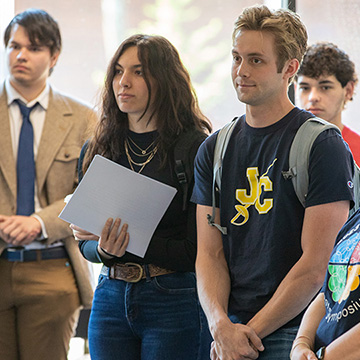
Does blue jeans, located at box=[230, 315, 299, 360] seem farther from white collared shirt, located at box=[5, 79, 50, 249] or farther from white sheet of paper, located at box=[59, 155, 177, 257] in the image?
white collared shirt, located at box=[5, 79, 50, 249]

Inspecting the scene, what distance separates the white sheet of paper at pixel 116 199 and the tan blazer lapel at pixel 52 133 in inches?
29.2

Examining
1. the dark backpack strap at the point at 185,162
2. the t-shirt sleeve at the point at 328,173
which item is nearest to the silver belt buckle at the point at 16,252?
the dark backpack strap at the point at 185,162

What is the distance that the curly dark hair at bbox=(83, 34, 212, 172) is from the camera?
2.39m

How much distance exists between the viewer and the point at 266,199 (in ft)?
6.39

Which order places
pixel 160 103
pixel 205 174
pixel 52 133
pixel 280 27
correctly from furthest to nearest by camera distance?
pixel 52 133
pixel 160 103
pixel 205 174
pixel 280 27

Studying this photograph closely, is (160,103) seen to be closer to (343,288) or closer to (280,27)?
(280,27)

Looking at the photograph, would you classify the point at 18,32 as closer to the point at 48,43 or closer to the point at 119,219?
the point at 48,43

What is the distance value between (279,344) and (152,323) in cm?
49

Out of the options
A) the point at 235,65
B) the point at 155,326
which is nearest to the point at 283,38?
the point at 235,65

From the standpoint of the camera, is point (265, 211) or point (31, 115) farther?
point (31, 115)

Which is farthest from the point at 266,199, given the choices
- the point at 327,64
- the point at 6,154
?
→ the point at 6,154

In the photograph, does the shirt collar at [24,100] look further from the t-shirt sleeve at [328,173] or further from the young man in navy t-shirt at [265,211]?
the t-shirt sleeve at [328,173]

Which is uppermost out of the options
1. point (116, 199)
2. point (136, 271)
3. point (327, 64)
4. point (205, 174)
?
point (327, 64)

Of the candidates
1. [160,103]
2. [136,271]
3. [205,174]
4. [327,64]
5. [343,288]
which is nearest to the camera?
[343,288]
